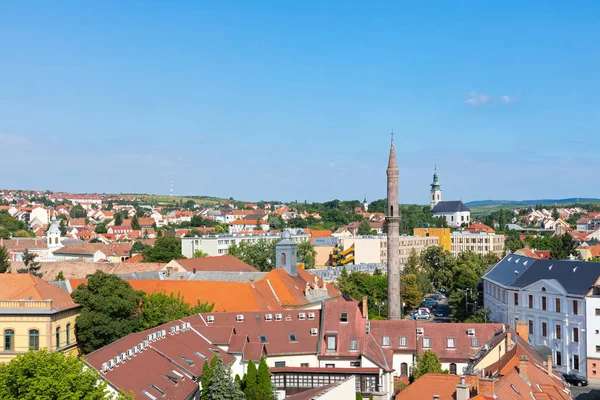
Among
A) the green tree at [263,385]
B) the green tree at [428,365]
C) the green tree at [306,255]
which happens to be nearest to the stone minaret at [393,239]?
the green tree at [428,365]

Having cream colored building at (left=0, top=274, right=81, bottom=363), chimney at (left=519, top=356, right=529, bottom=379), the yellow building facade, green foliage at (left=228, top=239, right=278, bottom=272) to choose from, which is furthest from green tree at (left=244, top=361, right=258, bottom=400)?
the yellow building facade

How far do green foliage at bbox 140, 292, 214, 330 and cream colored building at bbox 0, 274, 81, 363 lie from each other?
Answer: 649cm

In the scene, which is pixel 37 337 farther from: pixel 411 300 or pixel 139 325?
pixel 411 300

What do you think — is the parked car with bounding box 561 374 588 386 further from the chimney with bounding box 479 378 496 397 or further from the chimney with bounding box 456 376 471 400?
the chimney with bounding box 479 378 496 397

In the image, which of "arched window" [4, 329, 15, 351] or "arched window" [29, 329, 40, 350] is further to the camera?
"arched window" [29, 329, 40, 350]

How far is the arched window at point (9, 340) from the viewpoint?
46.7 meters

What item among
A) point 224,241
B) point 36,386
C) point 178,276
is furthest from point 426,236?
point 36,386

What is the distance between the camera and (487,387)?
33.7 meters

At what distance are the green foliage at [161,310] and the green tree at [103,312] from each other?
2.55ft

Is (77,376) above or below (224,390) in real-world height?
above

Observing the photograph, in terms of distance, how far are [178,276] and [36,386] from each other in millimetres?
48011

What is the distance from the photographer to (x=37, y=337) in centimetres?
4700

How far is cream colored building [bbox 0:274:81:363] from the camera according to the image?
153 feet

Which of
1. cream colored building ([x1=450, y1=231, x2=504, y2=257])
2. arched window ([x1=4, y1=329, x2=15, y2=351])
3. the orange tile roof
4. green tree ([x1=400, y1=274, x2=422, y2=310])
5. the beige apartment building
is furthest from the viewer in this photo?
cream colored building ([x1=450, y1=231, x2=504, y2=257])
